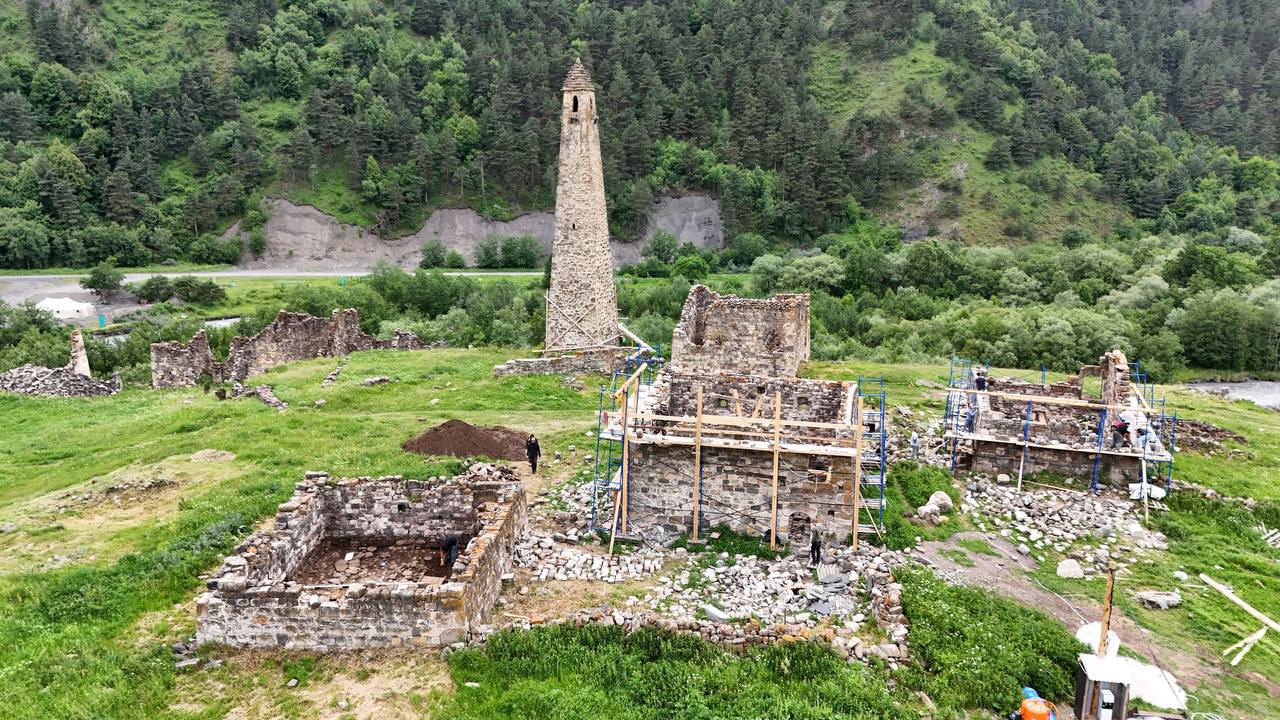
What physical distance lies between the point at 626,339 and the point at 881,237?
1915 inches

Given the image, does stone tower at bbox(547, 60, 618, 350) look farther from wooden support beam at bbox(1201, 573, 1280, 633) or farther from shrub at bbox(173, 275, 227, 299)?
shrub at bbox(173, 275, 227, 299)

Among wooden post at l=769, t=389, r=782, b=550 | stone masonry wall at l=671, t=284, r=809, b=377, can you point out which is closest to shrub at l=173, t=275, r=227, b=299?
stone masonry wall at l=671, t=284, r=809, b=377

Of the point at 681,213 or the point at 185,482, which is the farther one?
the point at 681,213

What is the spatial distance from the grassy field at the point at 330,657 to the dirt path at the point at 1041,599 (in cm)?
22

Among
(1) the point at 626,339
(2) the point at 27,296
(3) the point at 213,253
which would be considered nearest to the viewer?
(1) the point at 626,339

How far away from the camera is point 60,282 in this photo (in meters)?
59.5

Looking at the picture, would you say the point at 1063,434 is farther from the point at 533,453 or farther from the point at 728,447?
the point at 533,453

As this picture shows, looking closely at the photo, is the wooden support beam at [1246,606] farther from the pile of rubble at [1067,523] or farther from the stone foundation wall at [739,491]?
the stone foundation wall at [739,491]

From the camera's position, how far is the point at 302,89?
92562mm

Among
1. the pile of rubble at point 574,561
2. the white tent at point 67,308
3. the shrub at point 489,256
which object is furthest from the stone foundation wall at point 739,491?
the shrub at point 489,256

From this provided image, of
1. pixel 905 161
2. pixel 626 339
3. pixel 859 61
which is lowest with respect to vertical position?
pixel 626 339

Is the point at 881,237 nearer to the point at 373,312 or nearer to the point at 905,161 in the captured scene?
the point at 905,161

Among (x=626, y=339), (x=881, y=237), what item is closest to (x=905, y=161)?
(x=881, y=237)

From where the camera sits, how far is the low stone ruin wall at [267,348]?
1252 inches
